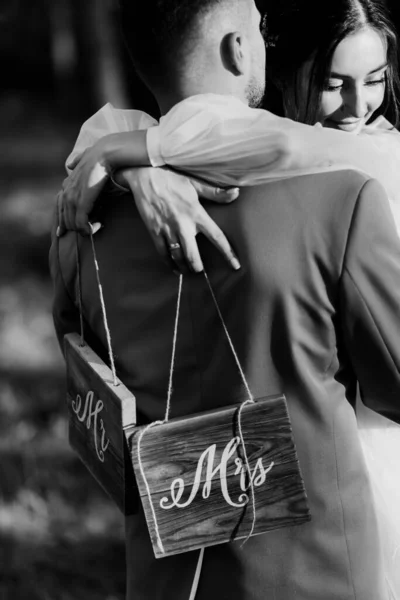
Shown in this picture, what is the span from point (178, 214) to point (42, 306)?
2828mm

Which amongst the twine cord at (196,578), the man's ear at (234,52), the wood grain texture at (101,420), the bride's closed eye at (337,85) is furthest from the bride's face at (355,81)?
the twine cord at (196,578)

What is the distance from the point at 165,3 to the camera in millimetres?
1689

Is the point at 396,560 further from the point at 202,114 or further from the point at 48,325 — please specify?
the point at 48,325

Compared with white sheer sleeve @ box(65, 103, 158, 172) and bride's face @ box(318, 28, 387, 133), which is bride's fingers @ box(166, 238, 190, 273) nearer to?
white sheer sleeve @ box(65, 103, 158, 172)

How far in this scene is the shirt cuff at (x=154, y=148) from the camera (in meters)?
1.65

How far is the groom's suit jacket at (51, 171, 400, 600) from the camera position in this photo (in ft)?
5.05

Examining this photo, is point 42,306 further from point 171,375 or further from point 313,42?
point 171,375

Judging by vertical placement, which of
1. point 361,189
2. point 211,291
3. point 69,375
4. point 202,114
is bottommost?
point 69,375

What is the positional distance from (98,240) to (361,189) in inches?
18.9

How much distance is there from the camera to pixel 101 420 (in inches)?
67.7

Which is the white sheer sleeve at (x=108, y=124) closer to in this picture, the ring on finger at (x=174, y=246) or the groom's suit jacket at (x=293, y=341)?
the groom's suit jacket at (x=293, y=341)

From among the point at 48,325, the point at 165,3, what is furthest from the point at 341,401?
the point at 48,325

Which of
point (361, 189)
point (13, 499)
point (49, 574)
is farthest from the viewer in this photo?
point (13, 499)

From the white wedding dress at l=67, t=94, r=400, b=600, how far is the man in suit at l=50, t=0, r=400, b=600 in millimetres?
35
